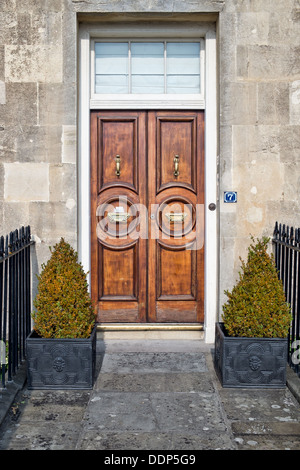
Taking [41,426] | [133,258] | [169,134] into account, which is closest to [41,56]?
[169,134]

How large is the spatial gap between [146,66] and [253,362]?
3.39 metres

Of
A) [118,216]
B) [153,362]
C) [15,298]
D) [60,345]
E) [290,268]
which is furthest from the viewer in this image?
[118,216]

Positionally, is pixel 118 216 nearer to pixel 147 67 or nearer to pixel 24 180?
pixel 24 180

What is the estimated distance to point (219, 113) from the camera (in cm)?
581

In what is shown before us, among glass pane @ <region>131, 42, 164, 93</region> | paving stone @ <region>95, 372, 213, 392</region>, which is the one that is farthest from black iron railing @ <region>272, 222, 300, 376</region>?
glass pane @ <region>131, 42, 164, 93</region>

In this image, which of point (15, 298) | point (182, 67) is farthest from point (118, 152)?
point (15, 298)

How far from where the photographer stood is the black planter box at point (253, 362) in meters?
4.62

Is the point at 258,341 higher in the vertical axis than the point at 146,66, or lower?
lower

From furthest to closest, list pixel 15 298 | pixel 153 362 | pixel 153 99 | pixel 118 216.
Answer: pixel 118 216 → pixel 153 99 → pixel 153 362 → pixel 15 298

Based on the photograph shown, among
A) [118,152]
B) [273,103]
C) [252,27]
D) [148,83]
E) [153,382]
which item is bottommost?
[153,382]

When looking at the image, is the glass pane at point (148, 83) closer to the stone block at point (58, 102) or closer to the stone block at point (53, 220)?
the stone block at point (58, 102)

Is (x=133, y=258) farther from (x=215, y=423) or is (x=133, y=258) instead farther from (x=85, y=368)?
(x=215, y=423)

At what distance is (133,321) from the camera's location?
6.24 meters
